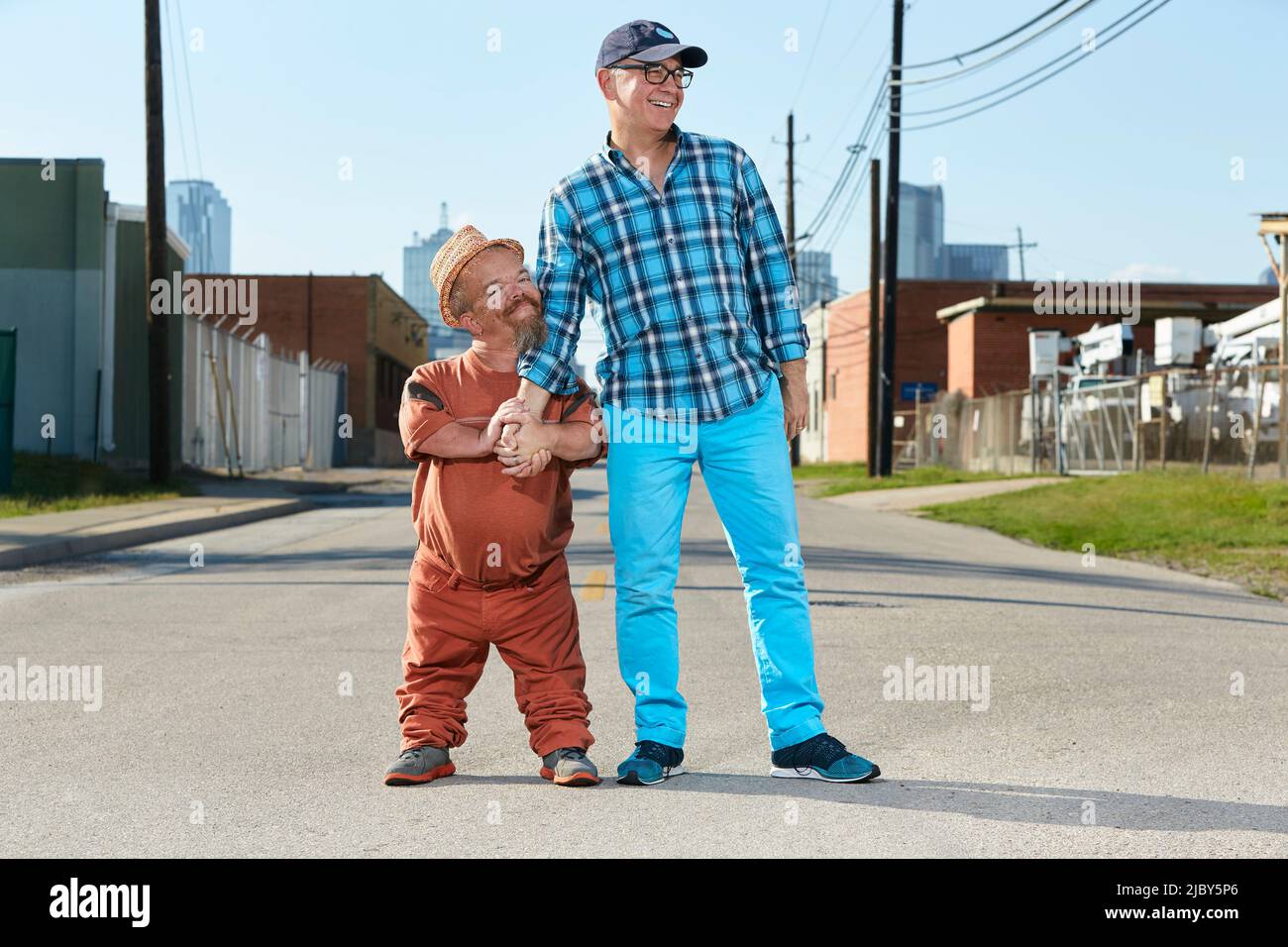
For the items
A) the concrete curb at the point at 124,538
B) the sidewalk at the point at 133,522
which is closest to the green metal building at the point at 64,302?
the sidewalk at the point at 133,522

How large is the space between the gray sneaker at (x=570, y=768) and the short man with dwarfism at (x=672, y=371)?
0.38ft

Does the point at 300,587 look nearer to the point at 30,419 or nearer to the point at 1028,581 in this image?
the point at 1028,581

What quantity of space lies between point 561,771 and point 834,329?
189 ft

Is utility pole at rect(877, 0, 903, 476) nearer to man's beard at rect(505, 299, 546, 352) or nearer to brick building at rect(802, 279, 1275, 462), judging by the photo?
brick building at rect(802, 279, 1275, 462)

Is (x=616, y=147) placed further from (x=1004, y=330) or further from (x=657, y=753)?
(x=1004, y=330)

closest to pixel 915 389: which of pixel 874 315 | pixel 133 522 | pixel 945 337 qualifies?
pixel 945 337

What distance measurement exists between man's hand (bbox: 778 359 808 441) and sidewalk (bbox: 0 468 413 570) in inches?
375

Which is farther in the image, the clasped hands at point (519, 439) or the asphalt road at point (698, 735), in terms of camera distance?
the clasped hands at point (519, 439)

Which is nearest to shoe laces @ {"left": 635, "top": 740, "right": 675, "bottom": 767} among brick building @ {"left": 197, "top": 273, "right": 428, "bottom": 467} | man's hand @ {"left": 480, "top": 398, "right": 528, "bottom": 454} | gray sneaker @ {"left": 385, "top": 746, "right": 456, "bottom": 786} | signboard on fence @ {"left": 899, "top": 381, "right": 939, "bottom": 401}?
gray sneaker @ {"left": 385, "top": 746, "right": 456, "bottom": 786}

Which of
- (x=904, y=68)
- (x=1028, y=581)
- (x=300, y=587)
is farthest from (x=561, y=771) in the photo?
(x=904, y=68)

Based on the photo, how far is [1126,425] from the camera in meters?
28.2

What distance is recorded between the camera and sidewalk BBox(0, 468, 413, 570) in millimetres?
13407

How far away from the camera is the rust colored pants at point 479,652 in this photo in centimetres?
464

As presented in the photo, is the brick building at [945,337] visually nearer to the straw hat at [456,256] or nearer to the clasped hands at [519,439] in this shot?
the straw hat at [456,256]
